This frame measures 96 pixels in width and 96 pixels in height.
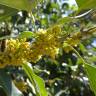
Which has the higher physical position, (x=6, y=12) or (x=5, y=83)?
(x=6, y=12)

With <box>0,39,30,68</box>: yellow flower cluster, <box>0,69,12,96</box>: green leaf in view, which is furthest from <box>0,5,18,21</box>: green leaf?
<box>0,69,12,96</box>: green leaf

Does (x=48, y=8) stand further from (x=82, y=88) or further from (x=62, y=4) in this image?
(x=82, y=88)

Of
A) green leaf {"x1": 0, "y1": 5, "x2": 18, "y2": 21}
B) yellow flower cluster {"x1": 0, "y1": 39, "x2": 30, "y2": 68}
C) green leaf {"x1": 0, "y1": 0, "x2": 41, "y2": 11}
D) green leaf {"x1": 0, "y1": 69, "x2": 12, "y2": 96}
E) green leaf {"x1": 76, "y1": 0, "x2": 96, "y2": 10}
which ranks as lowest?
green leaf {"x1": 0, "y1": 69, "x2": 12, "y2": 96}

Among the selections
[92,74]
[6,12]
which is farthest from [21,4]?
[92,74]

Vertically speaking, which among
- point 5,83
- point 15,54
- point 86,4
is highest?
point 86,4

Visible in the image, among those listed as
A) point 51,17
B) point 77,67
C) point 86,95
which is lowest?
point 86,95

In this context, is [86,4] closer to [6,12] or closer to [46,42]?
[46,42]

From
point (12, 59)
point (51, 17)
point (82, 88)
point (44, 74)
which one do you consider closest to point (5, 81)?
point (12, 59)

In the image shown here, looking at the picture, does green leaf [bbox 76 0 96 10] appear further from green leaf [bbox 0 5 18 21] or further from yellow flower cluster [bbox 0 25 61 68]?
green leaf [bbox 0 5 18 21]

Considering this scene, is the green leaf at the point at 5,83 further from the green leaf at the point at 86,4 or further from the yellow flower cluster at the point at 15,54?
the green leaf at the point at 86,4

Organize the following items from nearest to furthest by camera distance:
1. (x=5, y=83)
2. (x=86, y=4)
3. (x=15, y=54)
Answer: (x=86, y=4) → (x=15, y=54) → (x=5, y=83)

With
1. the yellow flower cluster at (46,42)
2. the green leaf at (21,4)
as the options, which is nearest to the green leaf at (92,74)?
the yellow flower cluster at (46,42)
